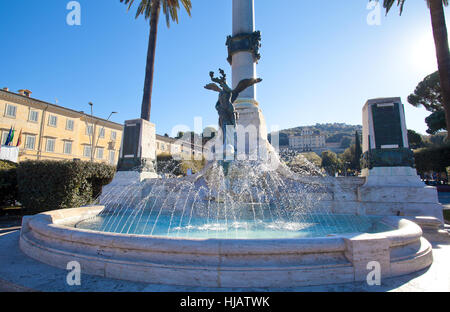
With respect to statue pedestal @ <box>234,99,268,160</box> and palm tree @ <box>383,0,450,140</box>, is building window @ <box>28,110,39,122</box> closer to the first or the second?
statue pedestal @ <box>234,99,268,160</box>

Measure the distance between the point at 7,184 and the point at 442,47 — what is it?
20.6 metres

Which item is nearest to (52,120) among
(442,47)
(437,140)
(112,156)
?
(112,156)

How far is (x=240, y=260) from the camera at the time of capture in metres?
3.14

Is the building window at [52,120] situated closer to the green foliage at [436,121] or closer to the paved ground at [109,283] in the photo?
the paved ground at [109,283]

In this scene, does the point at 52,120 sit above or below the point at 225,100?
above

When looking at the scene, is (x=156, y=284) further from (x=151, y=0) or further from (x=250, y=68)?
(x=151, y=0)

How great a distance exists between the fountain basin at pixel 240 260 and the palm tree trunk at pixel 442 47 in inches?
414

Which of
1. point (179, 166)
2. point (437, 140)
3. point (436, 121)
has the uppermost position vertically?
point (437, 140)

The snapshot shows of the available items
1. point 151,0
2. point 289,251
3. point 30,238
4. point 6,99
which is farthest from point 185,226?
point 6,99

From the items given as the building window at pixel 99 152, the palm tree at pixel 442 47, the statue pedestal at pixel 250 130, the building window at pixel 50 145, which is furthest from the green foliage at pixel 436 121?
the building window at pixel 50 145

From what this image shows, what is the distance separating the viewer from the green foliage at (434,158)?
89.5 feet

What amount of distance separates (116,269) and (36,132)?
34.7 m

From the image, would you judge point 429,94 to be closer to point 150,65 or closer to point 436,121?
point 436,121

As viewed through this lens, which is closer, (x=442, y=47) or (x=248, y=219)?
(x=248, y=219)
